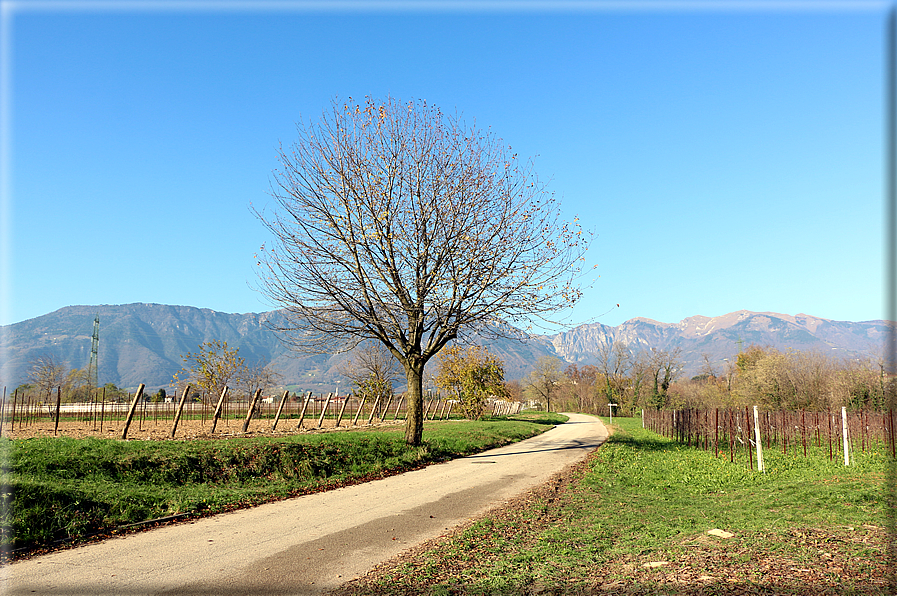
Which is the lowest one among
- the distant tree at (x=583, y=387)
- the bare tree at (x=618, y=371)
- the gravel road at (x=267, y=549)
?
the distant tree at (x=583, y=387)

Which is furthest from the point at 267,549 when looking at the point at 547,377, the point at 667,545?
the point at 547,377

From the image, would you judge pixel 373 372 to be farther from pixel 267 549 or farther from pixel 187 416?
pixel 267 549

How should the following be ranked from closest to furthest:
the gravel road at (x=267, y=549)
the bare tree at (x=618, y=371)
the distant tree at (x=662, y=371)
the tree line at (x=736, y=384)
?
the gravel road at (x=267, y=549)
the tree line at (x=736, y=384)
the distant tree at (x=662, y=371)
the bare tree at (x=618, y=371)

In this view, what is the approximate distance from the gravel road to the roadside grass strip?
67 cm

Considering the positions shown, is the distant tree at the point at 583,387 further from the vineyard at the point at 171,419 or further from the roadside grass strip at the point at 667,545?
the roadside grass strip at the point at 667,545

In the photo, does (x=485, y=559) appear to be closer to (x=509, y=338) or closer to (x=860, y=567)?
(x=860, y=567)

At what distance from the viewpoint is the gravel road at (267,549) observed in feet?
20.1

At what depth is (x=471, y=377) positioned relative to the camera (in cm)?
4822

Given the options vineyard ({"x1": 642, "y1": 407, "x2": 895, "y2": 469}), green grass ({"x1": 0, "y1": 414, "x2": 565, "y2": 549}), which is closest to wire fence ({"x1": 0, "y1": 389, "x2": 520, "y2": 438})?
green grass ({"x1": 0, "y1": 414, "x2": 565, "y2": 549})

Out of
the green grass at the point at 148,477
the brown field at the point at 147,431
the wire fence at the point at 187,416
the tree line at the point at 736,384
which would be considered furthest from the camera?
the tree line at the point at 736,384

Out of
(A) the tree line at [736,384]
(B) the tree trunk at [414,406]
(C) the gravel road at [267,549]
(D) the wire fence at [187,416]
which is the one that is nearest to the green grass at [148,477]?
(C) the gravel road at [267,549]

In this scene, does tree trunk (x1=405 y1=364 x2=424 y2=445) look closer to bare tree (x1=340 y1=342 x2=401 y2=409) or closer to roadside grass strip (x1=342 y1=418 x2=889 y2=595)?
roadside grass strip (x1=342 y1=418 x2=889 y2=595)

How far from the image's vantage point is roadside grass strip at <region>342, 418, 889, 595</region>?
5.69 metres

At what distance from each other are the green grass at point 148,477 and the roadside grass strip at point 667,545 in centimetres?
480
